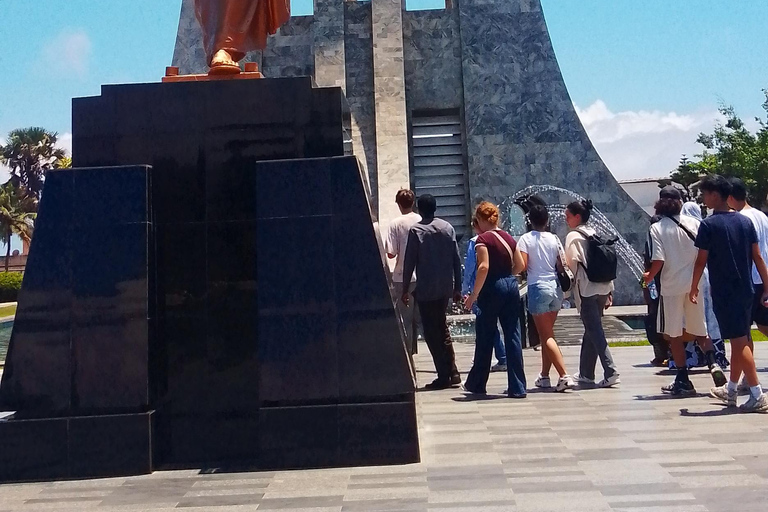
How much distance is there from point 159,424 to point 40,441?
64 cm

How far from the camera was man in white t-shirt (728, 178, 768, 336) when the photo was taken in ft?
21.7

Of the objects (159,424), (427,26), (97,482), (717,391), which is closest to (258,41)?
(159,424)

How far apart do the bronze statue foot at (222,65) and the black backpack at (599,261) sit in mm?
3558

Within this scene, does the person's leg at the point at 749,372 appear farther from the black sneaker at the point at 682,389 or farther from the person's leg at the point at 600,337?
the person's leg at the point at 600,337

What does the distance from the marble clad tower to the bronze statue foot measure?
16.7 metres

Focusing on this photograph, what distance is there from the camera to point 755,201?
34656mm

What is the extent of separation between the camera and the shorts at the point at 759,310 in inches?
266

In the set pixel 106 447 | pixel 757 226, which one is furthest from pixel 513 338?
pixel 106 447

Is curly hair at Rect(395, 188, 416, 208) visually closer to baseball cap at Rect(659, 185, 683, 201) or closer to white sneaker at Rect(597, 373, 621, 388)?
baseball cap at Rect(659, 185, 683, 201)

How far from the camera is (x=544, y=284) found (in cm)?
745

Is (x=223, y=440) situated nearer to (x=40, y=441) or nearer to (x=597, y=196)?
(x=40, y=441)

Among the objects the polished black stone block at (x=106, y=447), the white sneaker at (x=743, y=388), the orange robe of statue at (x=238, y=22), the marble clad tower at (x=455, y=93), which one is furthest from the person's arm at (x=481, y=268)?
the marble clad tower at (x=455, y=93)

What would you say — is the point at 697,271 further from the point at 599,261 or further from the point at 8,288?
the point at 8,288

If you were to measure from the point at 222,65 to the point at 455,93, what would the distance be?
1936cm
